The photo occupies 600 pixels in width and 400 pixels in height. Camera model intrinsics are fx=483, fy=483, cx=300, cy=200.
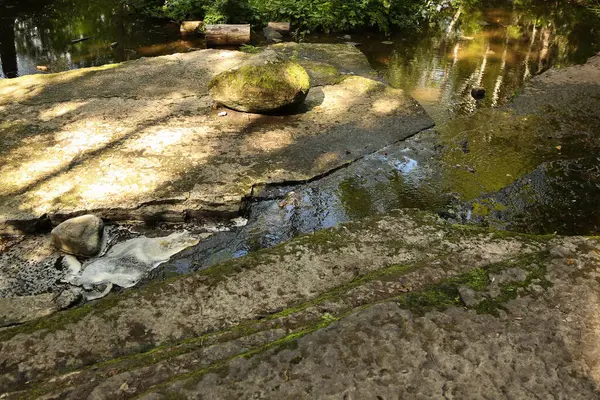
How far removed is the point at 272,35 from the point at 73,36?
391 centimetres

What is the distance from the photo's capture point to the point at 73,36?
9.49 meters

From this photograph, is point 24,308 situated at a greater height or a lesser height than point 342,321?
lesser

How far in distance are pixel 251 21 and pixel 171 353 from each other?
9106mm

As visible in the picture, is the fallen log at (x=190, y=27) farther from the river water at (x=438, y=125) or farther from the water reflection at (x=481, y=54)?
the water reflection at (x=481, y=54)

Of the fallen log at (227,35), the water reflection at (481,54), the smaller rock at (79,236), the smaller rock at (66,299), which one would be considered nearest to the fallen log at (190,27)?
the fallen log at (227,35)

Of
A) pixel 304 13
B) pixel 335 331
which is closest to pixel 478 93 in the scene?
pixel 304 13

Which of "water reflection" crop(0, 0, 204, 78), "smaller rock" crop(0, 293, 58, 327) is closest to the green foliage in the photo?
"water reflection" crop(0, 0, 204, 78)

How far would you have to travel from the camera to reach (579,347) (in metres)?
2.04

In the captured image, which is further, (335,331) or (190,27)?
(190,27)

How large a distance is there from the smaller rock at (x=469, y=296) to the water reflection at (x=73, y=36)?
7.51 meters

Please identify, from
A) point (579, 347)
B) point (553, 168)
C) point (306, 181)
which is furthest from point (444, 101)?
point (579, 347)

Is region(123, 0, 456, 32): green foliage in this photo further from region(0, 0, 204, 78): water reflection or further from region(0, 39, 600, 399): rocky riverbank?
region(0, 39, 600, 399): rocky riverbank

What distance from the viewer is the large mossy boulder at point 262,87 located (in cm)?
550

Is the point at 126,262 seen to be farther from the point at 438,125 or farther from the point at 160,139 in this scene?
the point at 438,125
